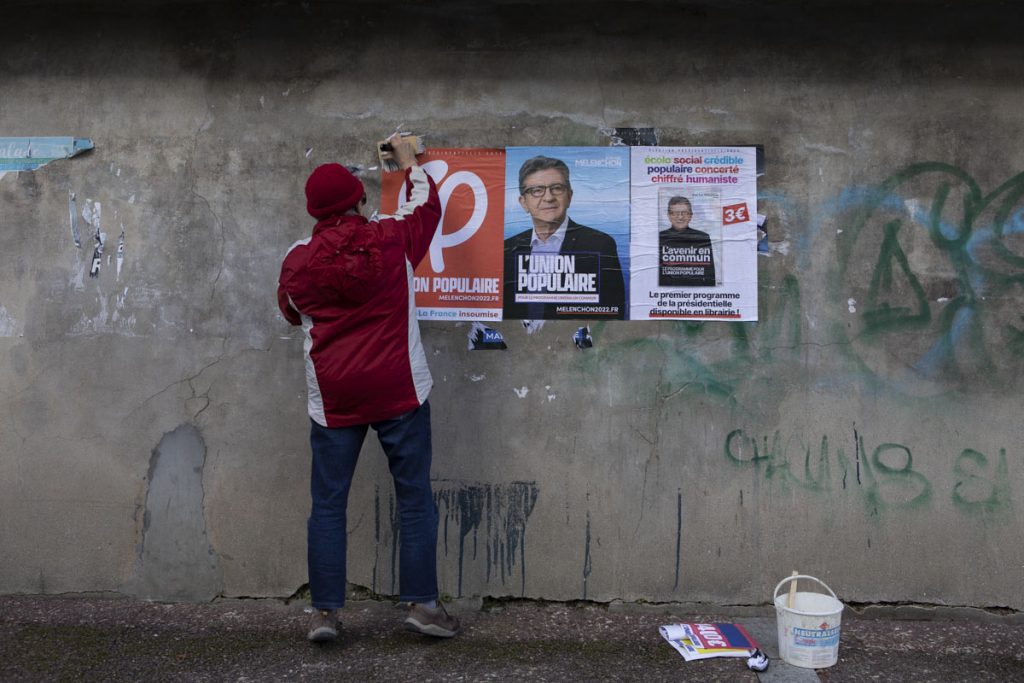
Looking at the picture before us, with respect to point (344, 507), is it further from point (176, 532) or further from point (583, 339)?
point (583, 339)

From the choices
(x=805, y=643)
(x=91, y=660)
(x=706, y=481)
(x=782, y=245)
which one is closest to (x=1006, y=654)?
(x=805, y=643)

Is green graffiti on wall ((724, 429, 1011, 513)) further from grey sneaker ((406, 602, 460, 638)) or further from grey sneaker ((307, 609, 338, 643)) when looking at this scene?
grey sneaker ((307, 609, 338, 643))

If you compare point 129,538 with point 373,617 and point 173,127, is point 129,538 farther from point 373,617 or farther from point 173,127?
point 173,127

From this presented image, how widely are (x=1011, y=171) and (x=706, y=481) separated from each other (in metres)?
1.99

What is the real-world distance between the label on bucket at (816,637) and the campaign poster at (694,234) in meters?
1.38

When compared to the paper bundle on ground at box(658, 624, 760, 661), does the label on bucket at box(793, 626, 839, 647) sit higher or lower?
higher

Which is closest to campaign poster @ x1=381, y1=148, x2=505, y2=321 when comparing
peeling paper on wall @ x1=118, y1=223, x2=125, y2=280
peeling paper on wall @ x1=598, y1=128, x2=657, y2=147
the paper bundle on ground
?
peeling paper on wall @ x1=598, y1=128, x2=657, y2=147

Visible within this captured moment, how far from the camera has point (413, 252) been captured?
370 centimetres

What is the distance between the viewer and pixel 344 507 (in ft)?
12.0

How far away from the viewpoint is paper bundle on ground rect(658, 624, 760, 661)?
3607 millimetres

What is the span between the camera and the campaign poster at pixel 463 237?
407 centimetres

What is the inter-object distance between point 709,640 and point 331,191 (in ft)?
8.08

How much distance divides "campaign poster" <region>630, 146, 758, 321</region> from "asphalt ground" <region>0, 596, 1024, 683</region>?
1.41 meters

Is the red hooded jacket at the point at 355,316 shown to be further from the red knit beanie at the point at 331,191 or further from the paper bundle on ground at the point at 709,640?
the paper bundle on ground at the point at 709,640
